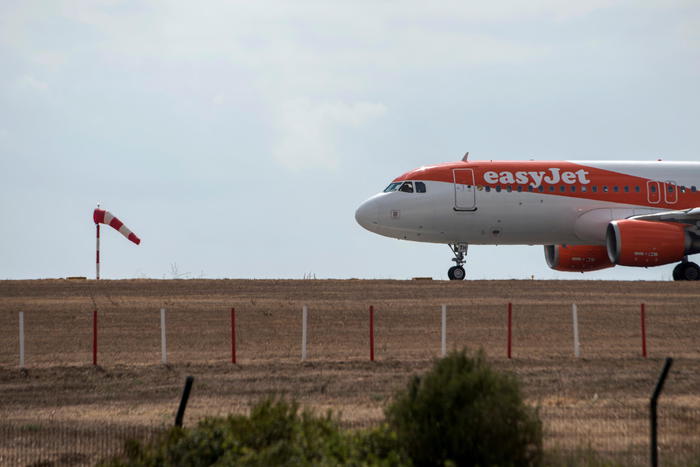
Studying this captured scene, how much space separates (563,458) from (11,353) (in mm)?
17261

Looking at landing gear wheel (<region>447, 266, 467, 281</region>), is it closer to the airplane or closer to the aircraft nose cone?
the airplane

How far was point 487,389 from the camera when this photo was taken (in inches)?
446

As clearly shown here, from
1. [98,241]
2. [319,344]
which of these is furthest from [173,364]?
[98,241]

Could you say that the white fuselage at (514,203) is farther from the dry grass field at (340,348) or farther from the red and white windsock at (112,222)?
the red and white windsock at (112,222)

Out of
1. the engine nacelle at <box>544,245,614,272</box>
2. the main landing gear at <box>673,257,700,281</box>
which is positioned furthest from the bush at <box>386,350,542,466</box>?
the engine nacelle at <box>544,245,614,272</box>

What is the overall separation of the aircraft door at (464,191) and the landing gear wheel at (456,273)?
2294 millimetres

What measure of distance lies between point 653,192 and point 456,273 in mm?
8267

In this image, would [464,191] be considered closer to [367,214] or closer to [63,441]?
[367,214]

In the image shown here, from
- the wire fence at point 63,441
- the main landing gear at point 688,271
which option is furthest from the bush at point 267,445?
the main landing gear at point 688,271

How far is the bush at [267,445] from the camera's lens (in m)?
11.3

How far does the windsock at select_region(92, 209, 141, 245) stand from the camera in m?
48.6

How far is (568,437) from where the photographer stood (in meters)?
16.0

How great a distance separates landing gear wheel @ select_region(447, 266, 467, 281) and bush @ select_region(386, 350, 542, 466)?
93.3 ft

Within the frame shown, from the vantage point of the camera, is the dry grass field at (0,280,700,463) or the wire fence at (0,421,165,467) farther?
the dry grass field at (0,280,700,463)
